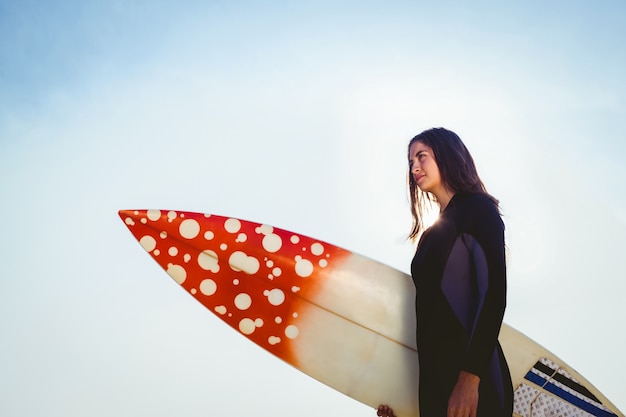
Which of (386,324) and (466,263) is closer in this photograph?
(466,263)

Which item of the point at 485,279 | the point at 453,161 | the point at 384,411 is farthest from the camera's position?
the point at 384,411

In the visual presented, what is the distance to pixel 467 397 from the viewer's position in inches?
55.0

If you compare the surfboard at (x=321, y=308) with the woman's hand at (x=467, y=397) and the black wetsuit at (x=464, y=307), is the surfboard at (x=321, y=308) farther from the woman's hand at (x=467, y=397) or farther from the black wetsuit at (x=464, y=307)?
the woman's hand at (x=467, y=397)

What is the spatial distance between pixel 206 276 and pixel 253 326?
0.48 metres

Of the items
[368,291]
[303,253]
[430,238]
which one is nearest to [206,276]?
[303,253]

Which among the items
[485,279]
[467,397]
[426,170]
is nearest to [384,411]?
[467,397]

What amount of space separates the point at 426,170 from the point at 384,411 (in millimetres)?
1286

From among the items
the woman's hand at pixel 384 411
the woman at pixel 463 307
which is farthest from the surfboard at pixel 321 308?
the woman at pixel 463 307

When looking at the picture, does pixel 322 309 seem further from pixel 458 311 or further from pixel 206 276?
pixel 458 311

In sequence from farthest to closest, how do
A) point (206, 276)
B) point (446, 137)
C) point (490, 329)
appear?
point (206, 276)
point (446, 137)
point (490, 329)

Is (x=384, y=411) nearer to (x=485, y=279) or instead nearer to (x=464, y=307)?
(x=464, y=307)

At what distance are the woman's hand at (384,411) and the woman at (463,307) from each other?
72 cm

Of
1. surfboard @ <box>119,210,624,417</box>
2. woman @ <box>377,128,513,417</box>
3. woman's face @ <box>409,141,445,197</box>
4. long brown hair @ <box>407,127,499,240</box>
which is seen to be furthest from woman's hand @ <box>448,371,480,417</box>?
surfboard @ <box>119,210,624,417</box>

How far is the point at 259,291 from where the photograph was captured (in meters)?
2.93
